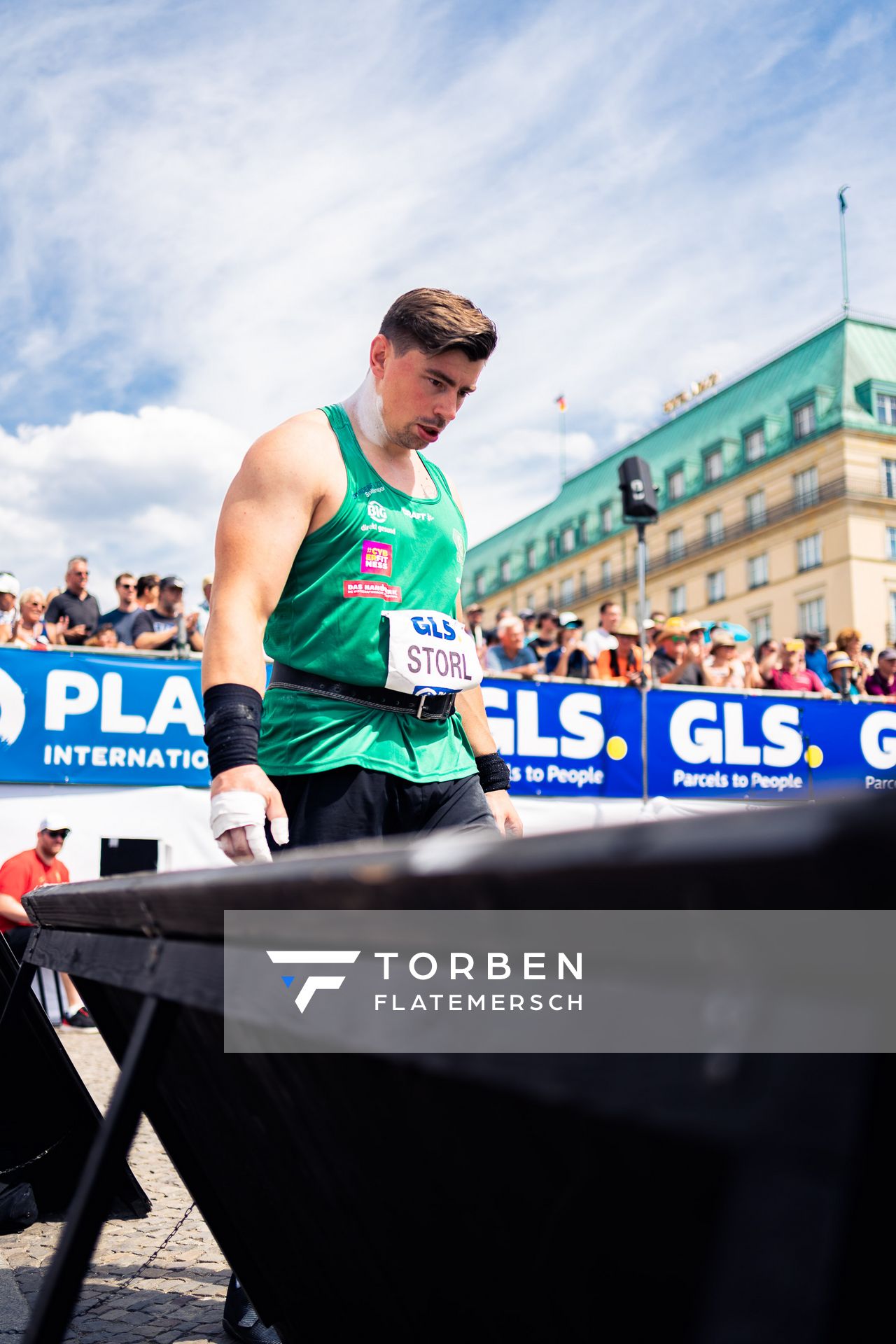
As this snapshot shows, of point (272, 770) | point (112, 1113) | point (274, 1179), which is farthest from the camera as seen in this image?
point (272, 770)

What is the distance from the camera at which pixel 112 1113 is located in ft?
3.76

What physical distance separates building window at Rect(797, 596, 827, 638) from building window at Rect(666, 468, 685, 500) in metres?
11.0

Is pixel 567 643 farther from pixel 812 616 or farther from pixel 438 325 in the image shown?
pixel 812 616

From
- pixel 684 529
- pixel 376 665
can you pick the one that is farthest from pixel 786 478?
pixel 376 665

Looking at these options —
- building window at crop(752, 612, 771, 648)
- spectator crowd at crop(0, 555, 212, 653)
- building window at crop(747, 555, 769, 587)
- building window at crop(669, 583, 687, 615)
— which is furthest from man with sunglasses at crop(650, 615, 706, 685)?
building window at crop(669, 583, 687, 615)

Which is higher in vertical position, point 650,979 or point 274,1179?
point 650,979

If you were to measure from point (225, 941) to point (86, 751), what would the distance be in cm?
824

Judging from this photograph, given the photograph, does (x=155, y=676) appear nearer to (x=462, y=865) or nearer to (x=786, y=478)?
(x=462, y=865)

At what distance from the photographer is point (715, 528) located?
54.6 metres

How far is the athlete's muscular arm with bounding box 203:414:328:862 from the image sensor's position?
2.33 m

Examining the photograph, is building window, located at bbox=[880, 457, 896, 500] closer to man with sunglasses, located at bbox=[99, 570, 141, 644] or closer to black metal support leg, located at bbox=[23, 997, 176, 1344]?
man with sunglasses, located at bbox=[99, 570, 141, 644]

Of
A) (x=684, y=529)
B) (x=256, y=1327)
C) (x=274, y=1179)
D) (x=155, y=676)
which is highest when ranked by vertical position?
(x=684, y=529)

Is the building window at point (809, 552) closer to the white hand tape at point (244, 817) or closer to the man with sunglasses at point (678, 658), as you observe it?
the man with sunglasses at point (678, 658)

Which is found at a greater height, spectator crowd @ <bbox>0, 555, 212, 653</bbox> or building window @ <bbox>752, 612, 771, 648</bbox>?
building window @ <bbox>752, 612, 771, 648</bbox>
